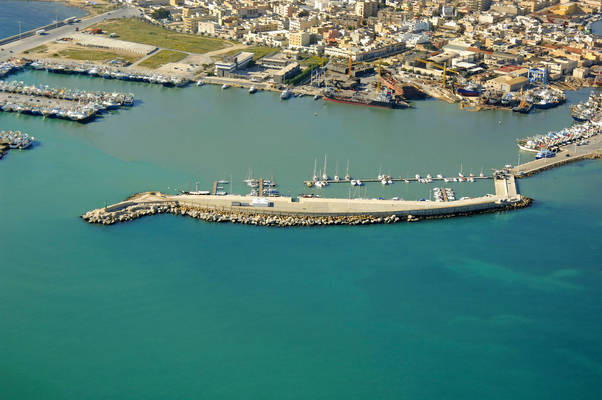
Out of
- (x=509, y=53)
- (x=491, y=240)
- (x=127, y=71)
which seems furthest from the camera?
(x=509, y=53)

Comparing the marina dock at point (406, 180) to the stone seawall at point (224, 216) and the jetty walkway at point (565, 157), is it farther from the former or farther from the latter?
the stone seawall at point (224, 216)

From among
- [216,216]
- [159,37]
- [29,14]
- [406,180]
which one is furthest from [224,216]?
Answer: [29,14]

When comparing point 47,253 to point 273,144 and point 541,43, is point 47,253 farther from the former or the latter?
point 541,43

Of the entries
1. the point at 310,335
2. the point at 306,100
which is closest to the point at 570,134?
the point at 306,100

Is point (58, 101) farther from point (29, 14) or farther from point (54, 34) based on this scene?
point (29, 14)

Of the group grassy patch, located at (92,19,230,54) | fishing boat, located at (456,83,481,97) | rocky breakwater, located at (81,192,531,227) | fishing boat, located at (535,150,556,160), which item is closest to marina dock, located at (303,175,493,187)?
rocky breakwater, located at (81,192,531,227)
